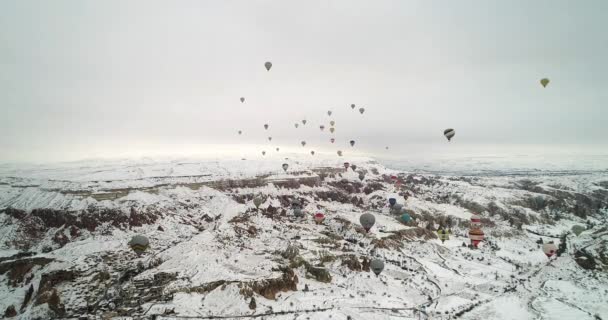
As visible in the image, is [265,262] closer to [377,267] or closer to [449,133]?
[377,267]

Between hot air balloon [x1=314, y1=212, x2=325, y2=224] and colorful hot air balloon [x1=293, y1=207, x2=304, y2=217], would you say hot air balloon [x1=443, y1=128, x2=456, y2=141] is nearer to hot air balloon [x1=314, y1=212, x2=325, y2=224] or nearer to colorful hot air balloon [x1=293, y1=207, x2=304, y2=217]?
hot air balloon [x1=314, y1=212, x2=325, y2=224]

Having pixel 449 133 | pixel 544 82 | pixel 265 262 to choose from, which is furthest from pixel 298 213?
pixel 544 82

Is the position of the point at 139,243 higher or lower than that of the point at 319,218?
higher

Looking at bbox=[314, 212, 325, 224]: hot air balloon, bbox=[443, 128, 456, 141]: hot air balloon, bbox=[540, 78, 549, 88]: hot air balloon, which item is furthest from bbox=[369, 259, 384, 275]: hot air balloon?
bbox=[540, 78, 549, 88]: hot air balloon

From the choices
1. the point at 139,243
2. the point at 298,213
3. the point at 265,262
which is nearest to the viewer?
the point at 139,243

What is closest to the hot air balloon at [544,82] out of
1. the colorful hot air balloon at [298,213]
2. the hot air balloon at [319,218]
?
the hot air balloon at [319,218]

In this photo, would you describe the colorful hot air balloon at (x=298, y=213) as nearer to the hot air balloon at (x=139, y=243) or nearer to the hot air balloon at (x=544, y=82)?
the hot air balloon at (x=139, y=243)

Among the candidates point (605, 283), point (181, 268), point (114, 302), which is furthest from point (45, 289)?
point (605, 283)

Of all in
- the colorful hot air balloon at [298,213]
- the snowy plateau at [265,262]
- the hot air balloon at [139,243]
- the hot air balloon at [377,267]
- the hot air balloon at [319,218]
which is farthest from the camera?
the colorful hot air balloon at [298,213]

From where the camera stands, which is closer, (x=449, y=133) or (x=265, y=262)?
(x=265, y=262)
